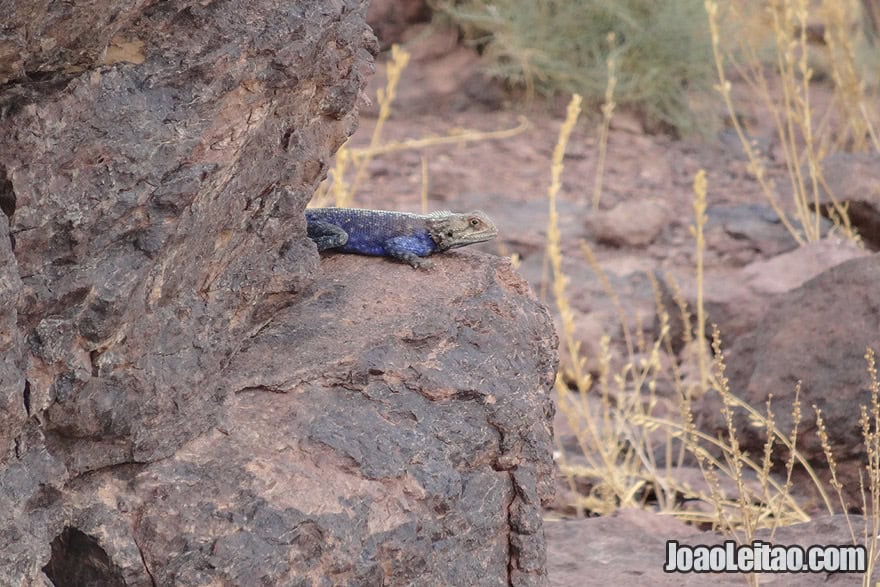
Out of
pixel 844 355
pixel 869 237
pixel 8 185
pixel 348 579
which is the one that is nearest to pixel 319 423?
pixel 348 579

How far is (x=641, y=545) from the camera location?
4.32 meters

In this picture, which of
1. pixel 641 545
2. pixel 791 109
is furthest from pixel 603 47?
pixel 641 545

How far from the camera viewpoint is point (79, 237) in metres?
2.38

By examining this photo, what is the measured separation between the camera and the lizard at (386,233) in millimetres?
3686

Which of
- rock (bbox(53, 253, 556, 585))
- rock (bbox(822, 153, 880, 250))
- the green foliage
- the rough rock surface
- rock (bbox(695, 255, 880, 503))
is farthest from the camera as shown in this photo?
the green foliage

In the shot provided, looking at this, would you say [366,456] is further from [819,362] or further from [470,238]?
[819,362]

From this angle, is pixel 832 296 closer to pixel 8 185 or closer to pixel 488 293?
pixel 488 293

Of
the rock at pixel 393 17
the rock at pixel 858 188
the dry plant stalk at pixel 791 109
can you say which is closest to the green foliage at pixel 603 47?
the rock at pixel 393 17

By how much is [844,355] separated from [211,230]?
10.7 feet

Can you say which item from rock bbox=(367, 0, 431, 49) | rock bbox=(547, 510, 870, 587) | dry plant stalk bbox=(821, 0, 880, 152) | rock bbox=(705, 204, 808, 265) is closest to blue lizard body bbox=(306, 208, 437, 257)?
rock bbox=(547, 510, 870, 587)

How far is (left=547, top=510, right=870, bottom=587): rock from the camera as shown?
Answer: 3.92m

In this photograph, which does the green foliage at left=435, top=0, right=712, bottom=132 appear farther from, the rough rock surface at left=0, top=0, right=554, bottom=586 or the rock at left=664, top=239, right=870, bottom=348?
the rough rock surface at left=0, top=0, right=554, bottom=586

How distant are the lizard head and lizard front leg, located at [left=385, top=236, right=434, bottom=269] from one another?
0.34 ft

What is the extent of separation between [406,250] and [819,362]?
2.33m
